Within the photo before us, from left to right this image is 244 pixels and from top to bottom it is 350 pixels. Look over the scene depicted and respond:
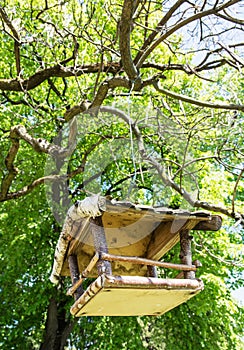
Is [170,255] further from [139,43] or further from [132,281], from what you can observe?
[132,281]

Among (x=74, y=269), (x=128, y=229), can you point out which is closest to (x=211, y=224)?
(x=128, y=229)

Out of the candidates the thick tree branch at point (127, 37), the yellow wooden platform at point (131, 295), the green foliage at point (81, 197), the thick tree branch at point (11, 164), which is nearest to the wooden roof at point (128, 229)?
the yellow wooden platform at point (131, 295)

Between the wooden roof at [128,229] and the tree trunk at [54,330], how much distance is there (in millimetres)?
6034

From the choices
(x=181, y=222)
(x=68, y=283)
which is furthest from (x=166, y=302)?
(x=68, y=283)

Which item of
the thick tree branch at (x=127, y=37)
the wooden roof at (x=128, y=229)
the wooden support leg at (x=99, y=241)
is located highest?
the thick tree branch at (x=127, y=37)

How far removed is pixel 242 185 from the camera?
8094 millimetres

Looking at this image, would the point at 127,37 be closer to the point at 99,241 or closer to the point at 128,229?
the point at 128,229

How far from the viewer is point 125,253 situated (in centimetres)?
283

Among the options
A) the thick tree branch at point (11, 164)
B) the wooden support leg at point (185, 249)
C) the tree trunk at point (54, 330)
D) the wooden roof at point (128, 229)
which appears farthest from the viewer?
the tree trunk at point (54, 330)

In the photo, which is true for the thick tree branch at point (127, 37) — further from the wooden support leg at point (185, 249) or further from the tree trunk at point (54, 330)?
the tree trunk at point (54, 330)

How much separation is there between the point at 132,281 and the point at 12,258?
565cm

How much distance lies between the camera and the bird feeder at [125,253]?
2094mm

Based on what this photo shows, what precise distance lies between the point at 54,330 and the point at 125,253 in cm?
629

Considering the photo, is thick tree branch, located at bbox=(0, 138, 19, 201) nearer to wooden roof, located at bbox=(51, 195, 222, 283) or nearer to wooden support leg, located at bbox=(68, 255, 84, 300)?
wooden roof, located at bbox=(51, 195, 222, 283)
